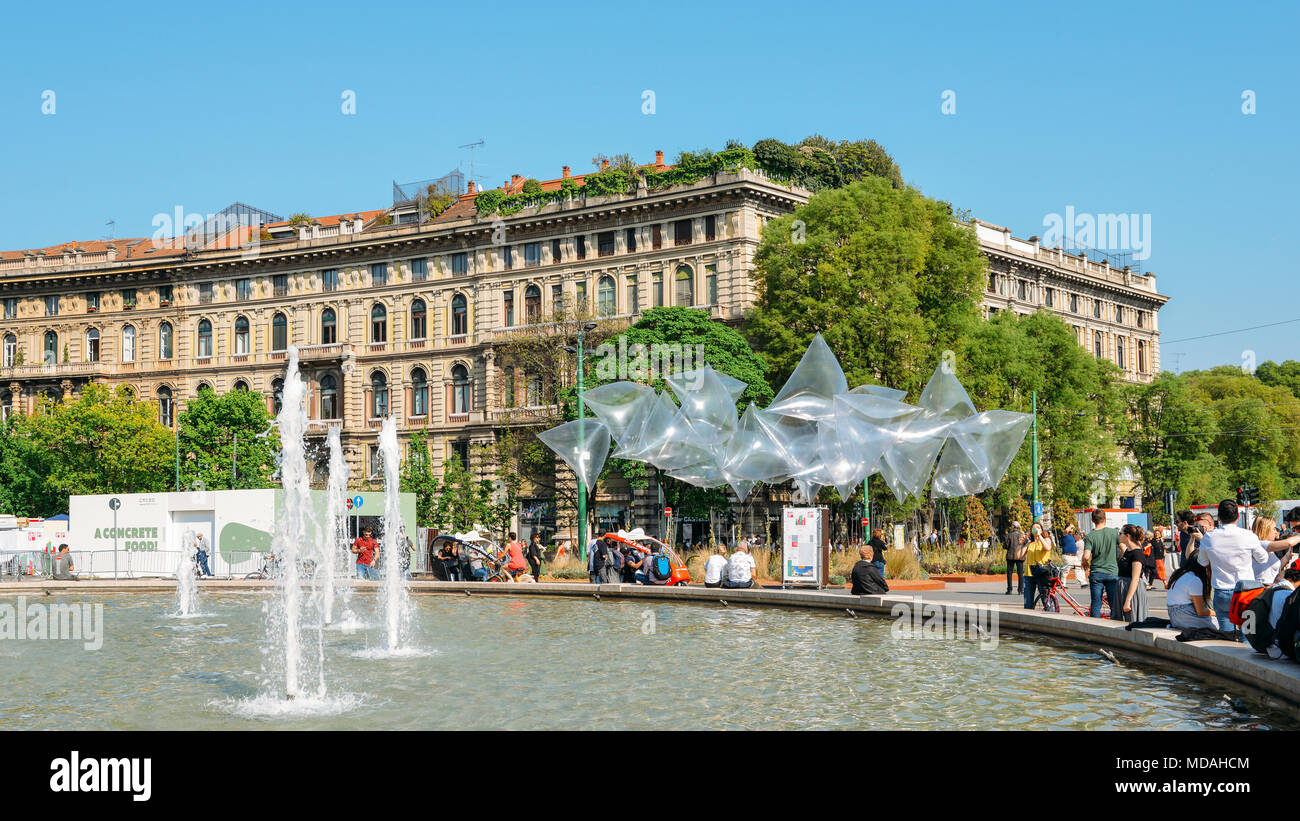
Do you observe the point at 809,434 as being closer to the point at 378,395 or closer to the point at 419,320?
the point at 419,320

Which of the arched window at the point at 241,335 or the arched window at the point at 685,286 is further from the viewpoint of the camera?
the arched window at the point at 241,335

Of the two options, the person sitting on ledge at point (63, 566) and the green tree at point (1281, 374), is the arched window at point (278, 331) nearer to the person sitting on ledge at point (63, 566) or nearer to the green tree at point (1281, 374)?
the person sitting on ledge at point (63, 566)

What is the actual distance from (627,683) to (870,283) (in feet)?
121

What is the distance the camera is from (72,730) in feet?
36.6

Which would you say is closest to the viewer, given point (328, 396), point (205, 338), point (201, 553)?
point (201, 553)

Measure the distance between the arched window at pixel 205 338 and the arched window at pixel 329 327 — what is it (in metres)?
7.31

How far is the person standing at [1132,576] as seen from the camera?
16.1 m

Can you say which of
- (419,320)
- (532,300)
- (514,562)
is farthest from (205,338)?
(514,562)

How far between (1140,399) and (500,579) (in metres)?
53.7

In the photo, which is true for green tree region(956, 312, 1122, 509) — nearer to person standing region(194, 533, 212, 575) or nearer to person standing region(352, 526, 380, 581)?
person standing region(352, 526, 380, 581)

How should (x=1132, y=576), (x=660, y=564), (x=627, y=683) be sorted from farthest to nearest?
(x=660, y=564)
(x=1132, y=576)
(x=627, y=683)

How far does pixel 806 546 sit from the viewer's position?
27.2 meters

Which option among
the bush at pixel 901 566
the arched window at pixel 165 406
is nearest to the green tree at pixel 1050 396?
the bush at pixel 901 566

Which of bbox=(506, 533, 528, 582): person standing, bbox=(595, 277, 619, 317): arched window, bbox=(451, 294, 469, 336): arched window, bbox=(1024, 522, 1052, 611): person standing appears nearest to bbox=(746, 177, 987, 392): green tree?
bbox=(595, 277, 619, 317): arched window
